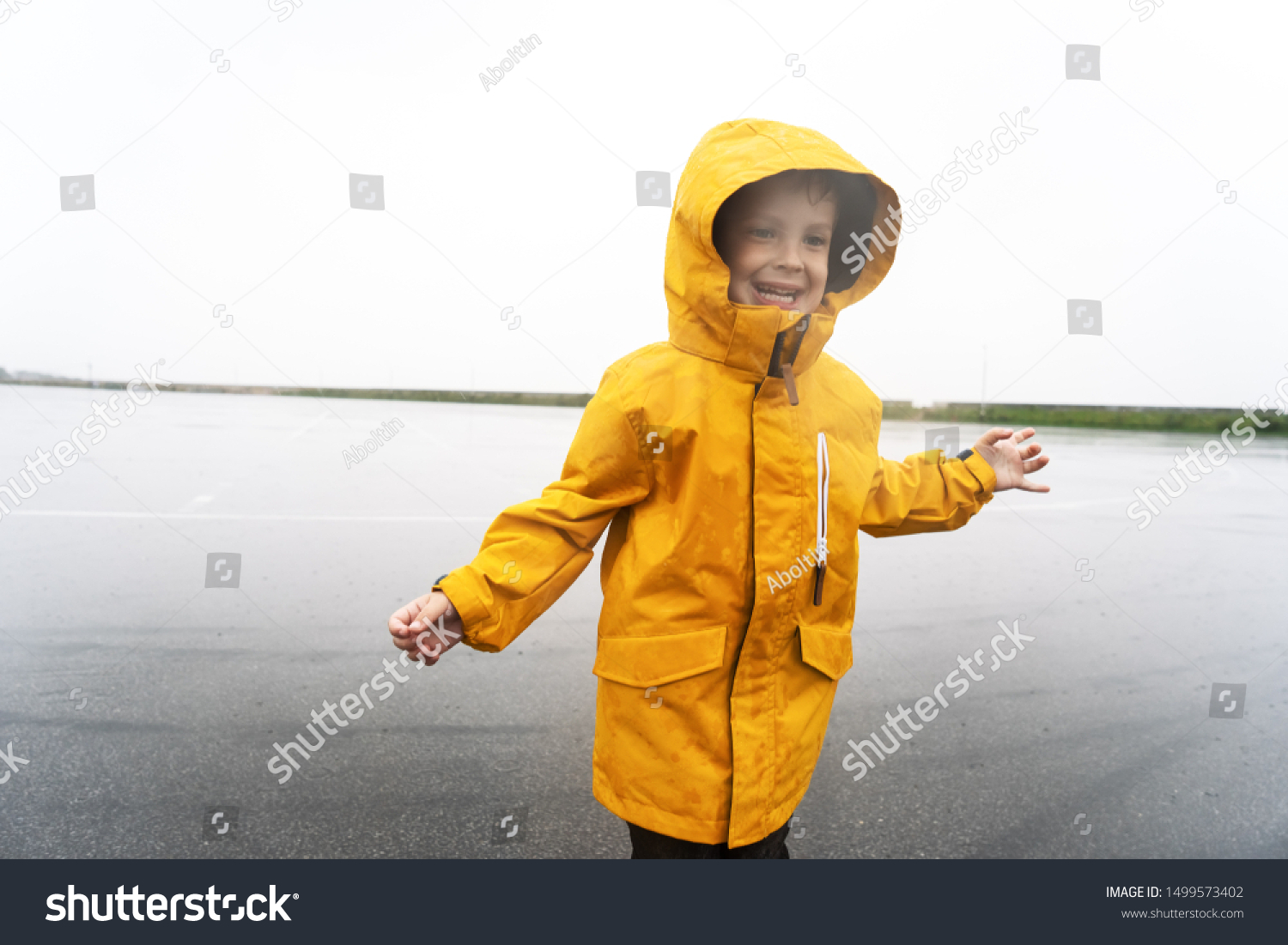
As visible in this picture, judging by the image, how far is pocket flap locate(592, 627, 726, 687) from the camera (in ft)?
4.35

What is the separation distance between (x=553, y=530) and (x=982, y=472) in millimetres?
974

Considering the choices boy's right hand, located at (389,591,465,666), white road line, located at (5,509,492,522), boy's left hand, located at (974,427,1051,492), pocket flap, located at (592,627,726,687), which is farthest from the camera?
white road line, located at (5,509,492,522)

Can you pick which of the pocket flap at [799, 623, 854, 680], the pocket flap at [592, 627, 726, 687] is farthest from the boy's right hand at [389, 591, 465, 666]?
the pocket flap at [799, 623, 854, 680]

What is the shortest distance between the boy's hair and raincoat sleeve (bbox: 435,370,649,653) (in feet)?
1.29

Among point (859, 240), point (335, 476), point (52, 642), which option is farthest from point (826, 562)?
point (335, 476)

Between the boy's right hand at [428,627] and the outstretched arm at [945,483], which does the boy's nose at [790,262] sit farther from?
the boy's right hand at [428,627]

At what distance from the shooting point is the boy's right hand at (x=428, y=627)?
1.21 m

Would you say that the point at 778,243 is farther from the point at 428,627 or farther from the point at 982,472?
the point at 428,627

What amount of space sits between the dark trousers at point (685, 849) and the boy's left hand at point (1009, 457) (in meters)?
0.92

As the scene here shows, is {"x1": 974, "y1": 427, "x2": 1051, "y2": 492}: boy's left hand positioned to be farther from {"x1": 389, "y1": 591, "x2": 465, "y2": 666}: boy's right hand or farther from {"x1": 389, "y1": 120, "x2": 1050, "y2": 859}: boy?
{"x1": 389, "y1": 591, "x2": 465, "y2": 666}: boy's right hand

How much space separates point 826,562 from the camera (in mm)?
1419

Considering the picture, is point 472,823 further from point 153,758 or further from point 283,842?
point 153,758

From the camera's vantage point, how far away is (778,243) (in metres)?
1.39

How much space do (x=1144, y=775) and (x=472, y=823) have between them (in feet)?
7.09
